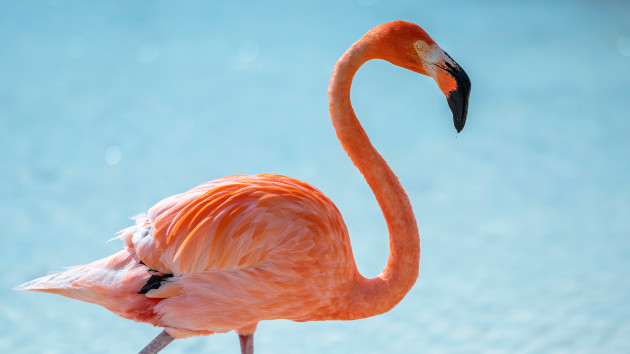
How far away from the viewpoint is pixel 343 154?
6020 millimetres

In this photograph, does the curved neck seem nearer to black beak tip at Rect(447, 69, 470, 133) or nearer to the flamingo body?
the flamingo body

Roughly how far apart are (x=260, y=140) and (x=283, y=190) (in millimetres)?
3672

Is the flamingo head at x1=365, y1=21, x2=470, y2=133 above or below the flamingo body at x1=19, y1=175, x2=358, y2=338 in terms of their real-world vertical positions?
above

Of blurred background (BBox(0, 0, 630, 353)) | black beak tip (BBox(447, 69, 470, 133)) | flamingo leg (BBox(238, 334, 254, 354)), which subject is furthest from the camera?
blurred background (BBox(0, 0, 630, 353))

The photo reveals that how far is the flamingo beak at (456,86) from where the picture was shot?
7.76 ft

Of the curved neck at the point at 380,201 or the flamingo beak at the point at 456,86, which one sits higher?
the flamingo beak at the point at 456,86

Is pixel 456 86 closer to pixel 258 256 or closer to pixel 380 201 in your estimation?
pixel 380 201

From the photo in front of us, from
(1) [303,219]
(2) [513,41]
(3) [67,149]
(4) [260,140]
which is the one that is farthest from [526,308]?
(2) [513,41]

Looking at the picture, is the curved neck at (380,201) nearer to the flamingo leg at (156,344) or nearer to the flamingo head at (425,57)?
the flamingo head at (425,57)

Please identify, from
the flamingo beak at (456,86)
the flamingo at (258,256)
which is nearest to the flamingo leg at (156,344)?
the flamingo at (258,256)

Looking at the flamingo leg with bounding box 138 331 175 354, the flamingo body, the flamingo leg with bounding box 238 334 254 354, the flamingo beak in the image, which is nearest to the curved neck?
the flamingo body

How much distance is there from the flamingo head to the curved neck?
5 centimetres

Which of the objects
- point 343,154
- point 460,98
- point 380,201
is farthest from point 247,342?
point 343,154

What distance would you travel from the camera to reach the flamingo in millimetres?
2367
